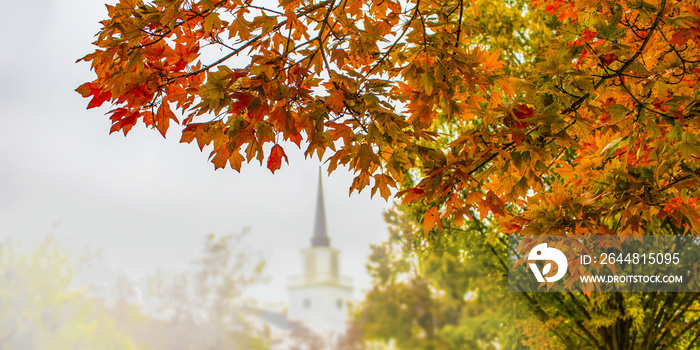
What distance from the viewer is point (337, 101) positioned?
104 centimetres

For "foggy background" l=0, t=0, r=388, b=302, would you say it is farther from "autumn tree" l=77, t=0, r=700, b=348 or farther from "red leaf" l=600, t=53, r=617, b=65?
"red leaf" l=600, t=53, r=617, b=65

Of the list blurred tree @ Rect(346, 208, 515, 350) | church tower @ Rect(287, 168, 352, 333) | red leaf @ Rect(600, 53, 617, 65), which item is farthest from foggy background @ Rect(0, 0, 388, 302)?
red leaf @ Rect(600, 53, 617, 65)

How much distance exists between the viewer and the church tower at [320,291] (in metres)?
4.36

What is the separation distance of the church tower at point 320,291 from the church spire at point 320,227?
1 cm

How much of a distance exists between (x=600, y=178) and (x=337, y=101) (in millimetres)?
887

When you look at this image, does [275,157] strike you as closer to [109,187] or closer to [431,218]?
[431,218]

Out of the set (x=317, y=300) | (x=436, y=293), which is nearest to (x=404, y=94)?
(x=436, y=293)

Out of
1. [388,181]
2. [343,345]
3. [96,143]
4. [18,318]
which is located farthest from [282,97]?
[18,318]

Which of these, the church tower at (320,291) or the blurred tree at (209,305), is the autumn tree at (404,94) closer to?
the church tower at (320,291)

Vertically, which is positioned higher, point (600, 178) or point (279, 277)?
point (279, 277)

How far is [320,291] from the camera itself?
460 centimetres

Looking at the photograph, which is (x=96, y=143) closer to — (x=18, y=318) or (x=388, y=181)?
(x=18, y=318)

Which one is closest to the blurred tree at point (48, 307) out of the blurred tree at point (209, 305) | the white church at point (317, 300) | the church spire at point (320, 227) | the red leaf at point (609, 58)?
the blurred tree at point (209, 305)

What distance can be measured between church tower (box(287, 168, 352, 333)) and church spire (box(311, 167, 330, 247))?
11 millimetres
